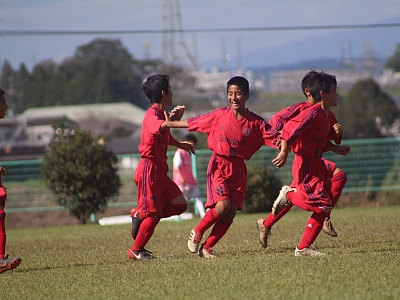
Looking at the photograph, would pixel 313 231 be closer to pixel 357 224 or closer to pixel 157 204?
pixel 157 204

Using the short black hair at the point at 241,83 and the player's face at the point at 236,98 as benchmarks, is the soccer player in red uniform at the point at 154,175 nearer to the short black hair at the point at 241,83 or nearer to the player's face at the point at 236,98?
the player's face at the point at 236,98

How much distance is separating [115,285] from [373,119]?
106ft

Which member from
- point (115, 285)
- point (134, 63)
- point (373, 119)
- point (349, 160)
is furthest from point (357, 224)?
point (134, 63)

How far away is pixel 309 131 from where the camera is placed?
7.53 m

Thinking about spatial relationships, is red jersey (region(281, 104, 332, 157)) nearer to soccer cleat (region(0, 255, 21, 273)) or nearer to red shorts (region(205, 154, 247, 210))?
red shorts (region(205, 154, 247, 210))

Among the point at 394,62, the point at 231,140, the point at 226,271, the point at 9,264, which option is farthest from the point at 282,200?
the point at 394,62

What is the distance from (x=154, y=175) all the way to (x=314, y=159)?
5.60 ft

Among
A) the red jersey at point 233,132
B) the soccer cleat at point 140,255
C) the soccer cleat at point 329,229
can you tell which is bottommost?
the soccer cleat at point 329,229

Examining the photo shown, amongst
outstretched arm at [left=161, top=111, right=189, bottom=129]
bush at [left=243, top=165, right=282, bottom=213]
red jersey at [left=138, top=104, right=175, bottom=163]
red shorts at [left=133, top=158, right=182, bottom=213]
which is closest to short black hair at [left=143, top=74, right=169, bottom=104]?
red jersey at [left=138, top=104, right=175, bottom=163]

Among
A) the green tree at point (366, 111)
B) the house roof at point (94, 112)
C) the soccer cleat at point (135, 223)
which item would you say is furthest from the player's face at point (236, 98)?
the house roof at point (94, 112)

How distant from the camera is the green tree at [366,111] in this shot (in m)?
33.6

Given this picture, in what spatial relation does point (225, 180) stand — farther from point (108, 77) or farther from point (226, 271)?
point (108, 77)

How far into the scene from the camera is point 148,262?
301 inches

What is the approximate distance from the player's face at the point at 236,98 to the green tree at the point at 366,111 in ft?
75.9
